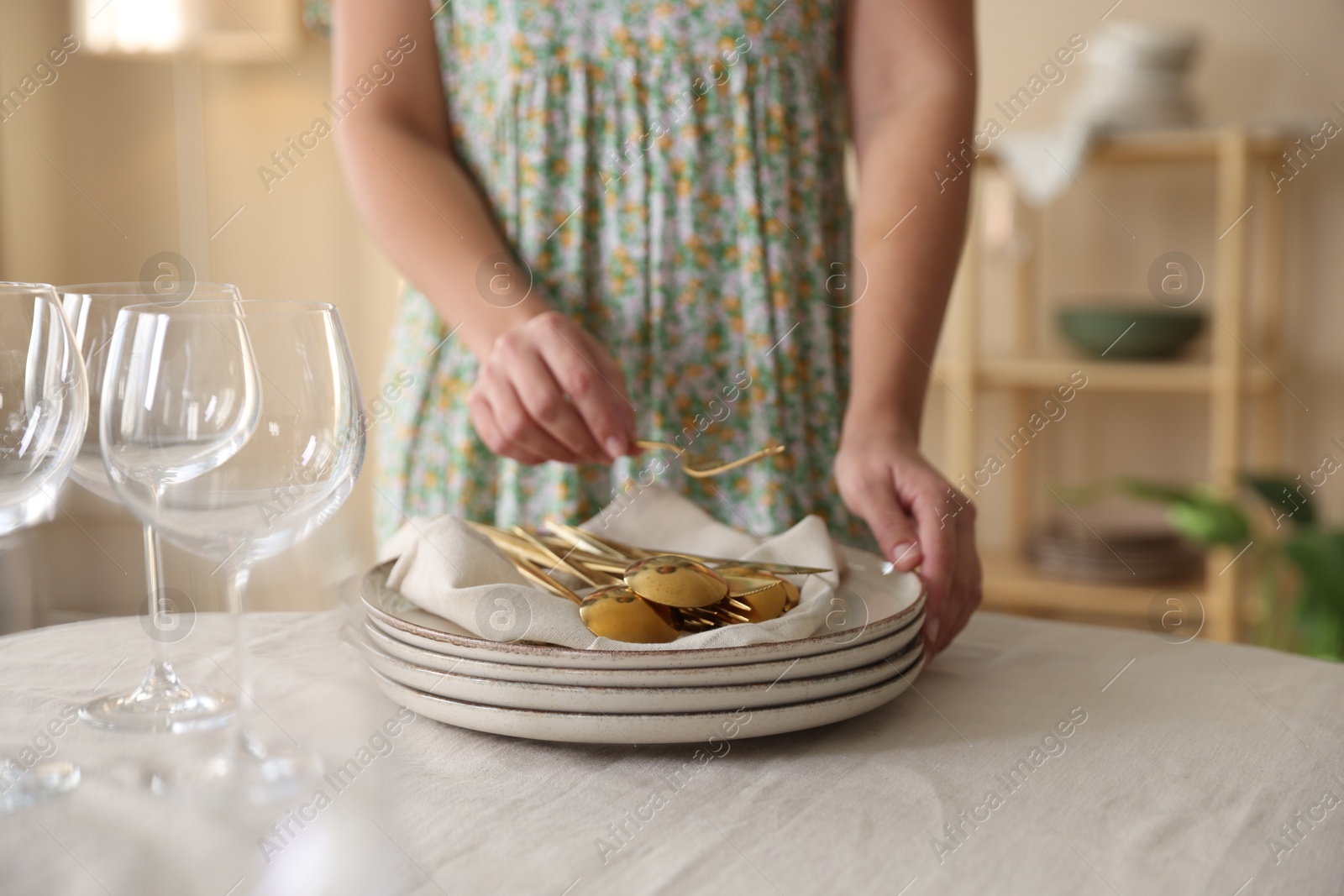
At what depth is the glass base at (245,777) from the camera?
0.68 ft

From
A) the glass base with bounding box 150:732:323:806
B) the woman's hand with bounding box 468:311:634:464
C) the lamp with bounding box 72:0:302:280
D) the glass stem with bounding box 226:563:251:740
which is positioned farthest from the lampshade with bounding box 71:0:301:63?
the glass base with bounding box 150:732:323:806

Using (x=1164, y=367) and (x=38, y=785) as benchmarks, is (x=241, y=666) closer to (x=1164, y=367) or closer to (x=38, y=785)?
(x=38, y=785)

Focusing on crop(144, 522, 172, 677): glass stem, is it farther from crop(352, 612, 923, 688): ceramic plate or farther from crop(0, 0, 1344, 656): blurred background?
crop(0, 0, 1344, 656): blurred background

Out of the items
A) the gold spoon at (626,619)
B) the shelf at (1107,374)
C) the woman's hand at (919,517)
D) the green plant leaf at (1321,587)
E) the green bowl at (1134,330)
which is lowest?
the green plant leaf at (1321,587)

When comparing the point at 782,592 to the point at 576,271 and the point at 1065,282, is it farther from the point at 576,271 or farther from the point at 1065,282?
the point at 1065,282

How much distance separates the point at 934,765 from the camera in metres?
0.43

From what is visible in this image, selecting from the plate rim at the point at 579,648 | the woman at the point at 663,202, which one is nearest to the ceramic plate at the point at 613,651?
the plate rim at the point at 579,648

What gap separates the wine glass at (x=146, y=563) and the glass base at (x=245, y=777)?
0.14 metres

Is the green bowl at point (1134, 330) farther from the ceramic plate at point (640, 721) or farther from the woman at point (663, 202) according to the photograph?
the ceramic plate at point (640, 721)

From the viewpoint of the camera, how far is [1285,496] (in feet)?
6.07

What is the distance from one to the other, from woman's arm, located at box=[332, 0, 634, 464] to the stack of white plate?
0.76ft

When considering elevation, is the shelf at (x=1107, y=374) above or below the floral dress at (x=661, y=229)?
below

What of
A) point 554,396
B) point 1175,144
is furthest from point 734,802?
point 1175,144

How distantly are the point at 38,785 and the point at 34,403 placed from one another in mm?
117
